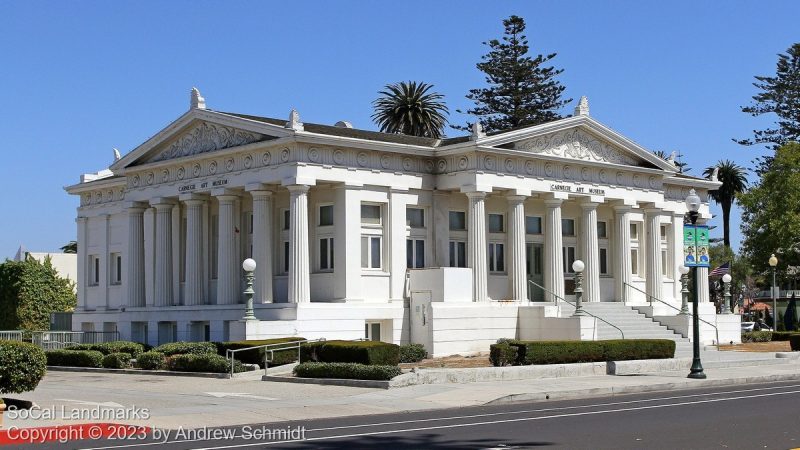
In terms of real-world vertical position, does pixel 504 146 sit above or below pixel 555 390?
above

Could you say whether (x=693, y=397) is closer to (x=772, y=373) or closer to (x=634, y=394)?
(x=634, y=394)

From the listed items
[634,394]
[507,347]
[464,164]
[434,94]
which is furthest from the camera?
[434,94]

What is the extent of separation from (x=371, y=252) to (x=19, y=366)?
21.6 metres

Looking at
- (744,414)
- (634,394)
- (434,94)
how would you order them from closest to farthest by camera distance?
(744,414) < (634,394) < (434,94)

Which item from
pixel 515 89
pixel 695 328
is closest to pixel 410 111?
pixel 515 89

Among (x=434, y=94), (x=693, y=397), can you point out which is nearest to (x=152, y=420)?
(x=693, y=397)

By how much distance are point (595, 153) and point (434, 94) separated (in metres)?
36.6

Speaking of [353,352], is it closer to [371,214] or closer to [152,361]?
[152,361]

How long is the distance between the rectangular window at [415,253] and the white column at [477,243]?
2.02 metres

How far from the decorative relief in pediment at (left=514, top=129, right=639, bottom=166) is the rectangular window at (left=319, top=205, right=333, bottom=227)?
769 centimetres

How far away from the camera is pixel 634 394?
2833 cm

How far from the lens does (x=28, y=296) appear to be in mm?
68938

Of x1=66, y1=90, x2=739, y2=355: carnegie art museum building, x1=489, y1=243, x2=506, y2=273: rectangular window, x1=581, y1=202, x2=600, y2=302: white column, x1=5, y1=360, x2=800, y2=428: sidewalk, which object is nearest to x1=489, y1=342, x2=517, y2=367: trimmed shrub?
x1=5, y1=360, x2=800, y2=428: sidewalk

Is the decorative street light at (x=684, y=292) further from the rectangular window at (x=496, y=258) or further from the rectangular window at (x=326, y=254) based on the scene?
the rectangular window at (x=326, y=254)
